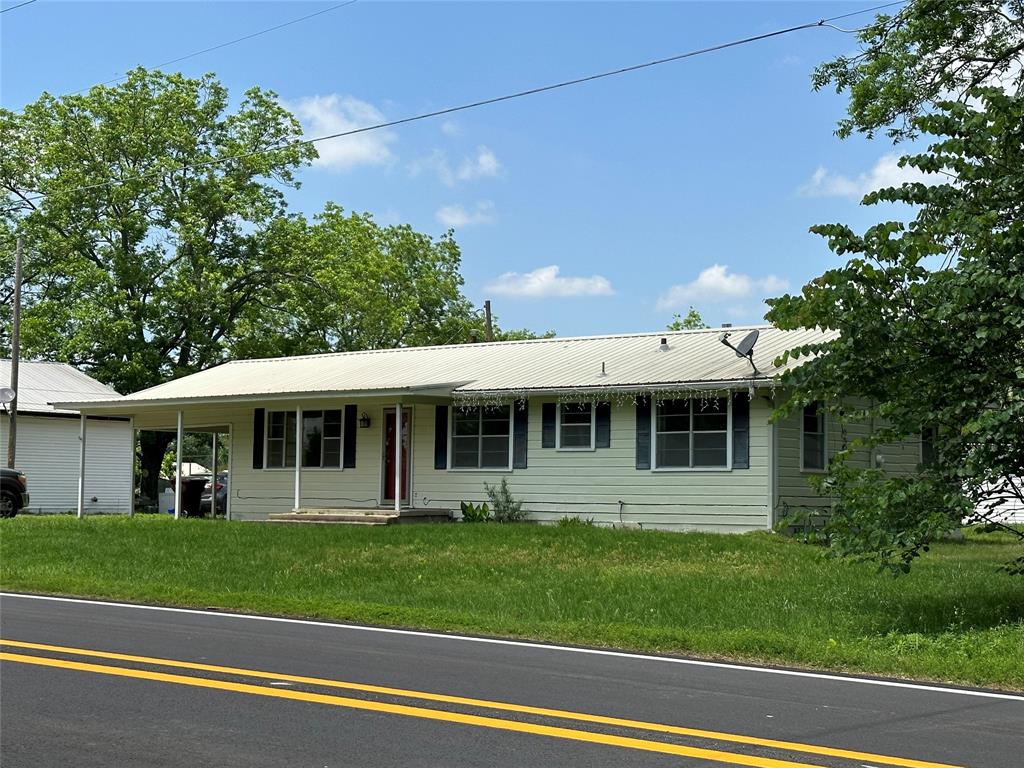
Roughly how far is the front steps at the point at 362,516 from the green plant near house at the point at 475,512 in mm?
467

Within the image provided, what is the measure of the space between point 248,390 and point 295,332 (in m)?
19.9

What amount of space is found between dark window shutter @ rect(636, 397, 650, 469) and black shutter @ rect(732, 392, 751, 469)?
173 centimetres

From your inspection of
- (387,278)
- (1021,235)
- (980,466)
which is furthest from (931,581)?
(387,278)

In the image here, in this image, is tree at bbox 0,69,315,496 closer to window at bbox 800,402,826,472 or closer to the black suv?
the black suv

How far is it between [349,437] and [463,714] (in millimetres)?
19898

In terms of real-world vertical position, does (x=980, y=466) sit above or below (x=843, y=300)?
below

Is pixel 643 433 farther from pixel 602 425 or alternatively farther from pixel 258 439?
pixel 258 439

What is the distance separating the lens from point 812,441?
75.9ft

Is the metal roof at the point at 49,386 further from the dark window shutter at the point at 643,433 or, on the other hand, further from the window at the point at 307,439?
the dark window shutter at the point at 643,433

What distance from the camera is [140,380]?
41375 mm

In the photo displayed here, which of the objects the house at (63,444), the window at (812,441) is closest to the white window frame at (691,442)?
the window at (812,441)

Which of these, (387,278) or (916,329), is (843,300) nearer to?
(916,329)

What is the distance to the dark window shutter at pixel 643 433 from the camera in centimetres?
2316

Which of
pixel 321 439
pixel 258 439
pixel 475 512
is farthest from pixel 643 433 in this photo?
pixel 258 439
